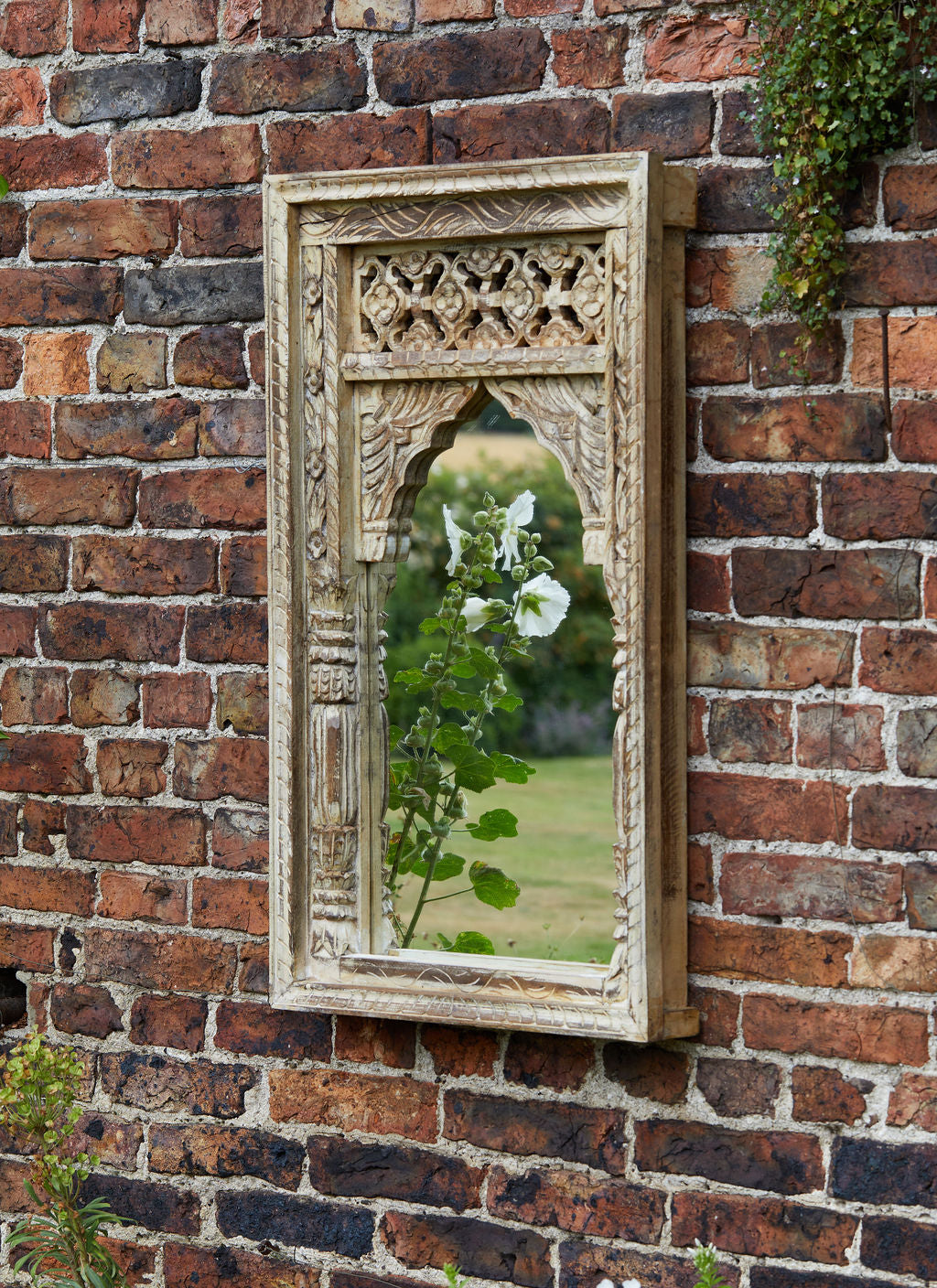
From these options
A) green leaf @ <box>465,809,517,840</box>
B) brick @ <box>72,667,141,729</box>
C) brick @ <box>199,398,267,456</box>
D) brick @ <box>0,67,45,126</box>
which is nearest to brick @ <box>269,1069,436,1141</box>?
green leaf @ <box>465,809,517,840</box>

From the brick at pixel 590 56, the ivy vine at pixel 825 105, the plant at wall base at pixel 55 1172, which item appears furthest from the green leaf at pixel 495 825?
the brick at pixel 590 56

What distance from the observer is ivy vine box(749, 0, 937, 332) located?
6.33 feet

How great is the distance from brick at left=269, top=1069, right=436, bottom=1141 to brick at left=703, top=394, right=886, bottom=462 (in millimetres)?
1170

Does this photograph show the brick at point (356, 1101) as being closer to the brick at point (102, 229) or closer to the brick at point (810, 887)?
the brick at point (810, 887)

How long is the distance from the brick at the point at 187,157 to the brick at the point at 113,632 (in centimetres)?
75

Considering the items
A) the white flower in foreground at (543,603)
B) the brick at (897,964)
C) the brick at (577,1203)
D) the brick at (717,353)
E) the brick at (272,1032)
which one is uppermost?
the brick at (717,353)

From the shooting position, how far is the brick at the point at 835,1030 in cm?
206

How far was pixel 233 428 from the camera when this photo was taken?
243 centimetres

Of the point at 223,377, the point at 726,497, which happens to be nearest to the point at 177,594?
the point at 223,377

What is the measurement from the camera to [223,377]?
2434 mm

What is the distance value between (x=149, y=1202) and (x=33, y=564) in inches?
46.5

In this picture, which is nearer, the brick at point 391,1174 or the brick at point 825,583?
the brick at point 825,583

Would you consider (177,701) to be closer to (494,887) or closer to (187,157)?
(494,887)

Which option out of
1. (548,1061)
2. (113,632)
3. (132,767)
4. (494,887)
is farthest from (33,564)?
(548,1061)
